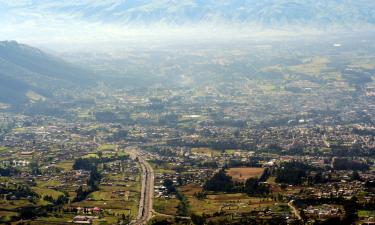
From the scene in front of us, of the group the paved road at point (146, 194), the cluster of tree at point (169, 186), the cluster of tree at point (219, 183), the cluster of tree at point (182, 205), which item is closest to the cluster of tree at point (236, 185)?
the cluster of tree at point (219, 183)

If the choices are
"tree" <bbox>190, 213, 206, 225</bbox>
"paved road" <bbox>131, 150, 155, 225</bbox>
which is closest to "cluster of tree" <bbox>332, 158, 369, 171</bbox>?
"paved road" <bbox>131, 150, 155, 225</bbox>

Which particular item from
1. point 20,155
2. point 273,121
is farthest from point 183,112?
point 20,155

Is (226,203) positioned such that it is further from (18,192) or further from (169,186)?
(18,192)

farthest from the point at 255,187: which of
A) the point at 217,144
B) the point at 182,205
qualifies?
the point at 217,144

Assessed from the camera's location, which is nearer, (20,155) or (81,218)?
(81,218)

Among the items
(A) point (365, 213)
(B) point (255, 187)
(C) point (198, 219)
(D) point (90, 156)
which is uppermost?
(D) point (90, 156)

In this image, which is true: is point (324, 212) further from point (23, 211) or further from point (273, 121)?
point (273, 121)

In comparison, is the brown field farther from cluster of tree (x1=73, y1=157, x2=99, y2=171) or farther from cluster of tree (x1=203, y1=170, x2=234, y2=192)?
cluster of tree (x1=73, y1=157, x2=99, y2=171)
